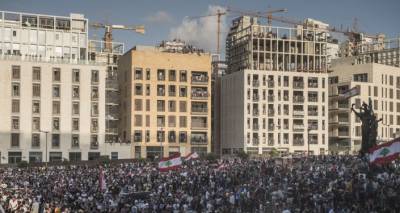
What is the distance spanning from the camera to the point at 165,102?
336 feet

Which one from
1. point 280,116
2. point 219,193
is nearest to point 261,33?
point 280,116

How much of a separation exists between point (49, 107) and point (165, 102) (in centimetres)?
1739

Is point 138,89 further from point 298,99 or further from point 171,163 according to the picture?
point 171,163

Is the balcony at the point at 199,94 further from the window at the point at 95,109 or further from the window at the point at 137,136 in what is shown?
the window at the point at 95,109

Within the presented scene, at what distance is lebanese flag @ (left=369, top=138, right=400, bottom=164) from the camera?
32969 millimetres

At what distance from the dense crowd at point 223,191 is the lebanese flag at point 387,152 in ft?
4.39

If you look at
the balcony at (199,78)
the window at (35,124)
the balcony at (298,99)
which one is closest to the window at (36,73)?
the window at (35,124)

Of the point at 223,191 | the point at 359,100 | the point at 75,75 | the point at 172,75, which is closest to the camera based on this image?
the point at 223,191

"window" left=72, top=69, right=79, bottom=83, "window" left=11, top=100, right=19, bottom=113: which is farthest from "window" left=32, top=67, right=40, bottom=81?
"window" left=72, top=69, right=79, bottom=83

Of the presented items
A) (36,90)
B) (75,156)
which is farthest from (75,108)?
(75,156)

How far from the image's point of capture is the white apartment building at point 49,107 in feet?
305

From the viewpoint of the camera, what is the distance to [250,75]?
4171 inches

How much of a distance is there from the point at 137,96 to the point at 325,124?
31.2 m

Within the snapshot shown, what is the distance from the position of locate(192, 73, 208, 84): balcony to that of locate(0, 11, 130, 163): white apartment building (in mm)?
13977
